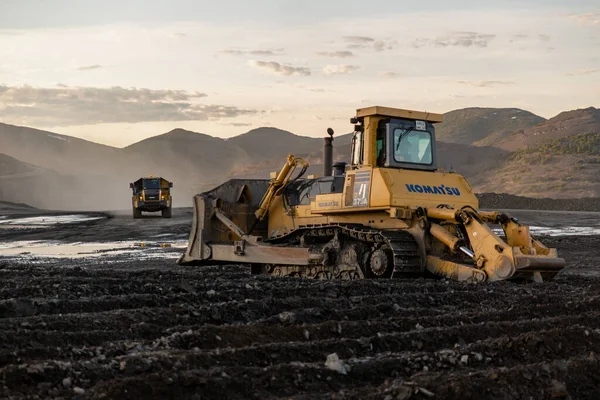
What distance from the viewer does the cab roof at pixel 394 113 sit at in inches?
601

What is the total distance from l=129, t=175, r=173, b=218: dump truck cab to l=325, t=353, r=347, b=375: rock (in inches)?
1590

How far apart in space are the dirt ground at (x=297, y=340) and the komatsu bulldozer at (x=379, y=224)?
0.66 meters

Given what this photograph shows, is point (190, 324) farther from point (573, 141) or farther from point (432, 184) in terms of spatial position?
point (573, 141)

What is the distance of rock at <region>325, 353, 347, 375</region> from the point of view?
685 centimetres

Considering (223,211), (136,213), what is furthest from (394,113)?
(136,213)

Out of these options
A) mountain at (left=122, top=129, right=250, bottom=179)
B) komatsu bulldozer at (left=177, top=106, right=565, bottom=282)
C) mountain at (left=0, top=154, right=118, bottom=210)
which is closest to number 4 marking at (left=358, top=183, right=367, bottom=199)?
komatsu bulldozer at (left=177, top=106, right=565, bottom=282)

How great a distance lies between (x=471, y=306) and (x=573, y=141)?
305 ft

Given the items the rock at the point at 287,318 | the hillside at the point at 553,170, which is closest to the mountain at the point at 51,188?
the hillside at the point at 553,170

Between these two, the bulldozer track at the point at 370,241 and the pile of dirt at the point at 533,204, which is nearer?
the bulldozer track at the point at 370,241

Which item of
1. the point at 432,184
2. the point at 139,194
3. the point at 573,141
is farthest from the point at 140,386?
the point at 573,141

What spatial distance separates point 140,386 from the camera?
5973mm

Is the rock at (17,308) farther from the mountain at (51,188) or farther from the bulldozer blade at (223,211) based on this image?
the mountain at (51,188)

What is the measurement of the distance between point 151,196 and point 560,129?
80.8 m

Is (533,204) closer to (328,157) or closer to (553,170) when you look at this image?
(553,170)
